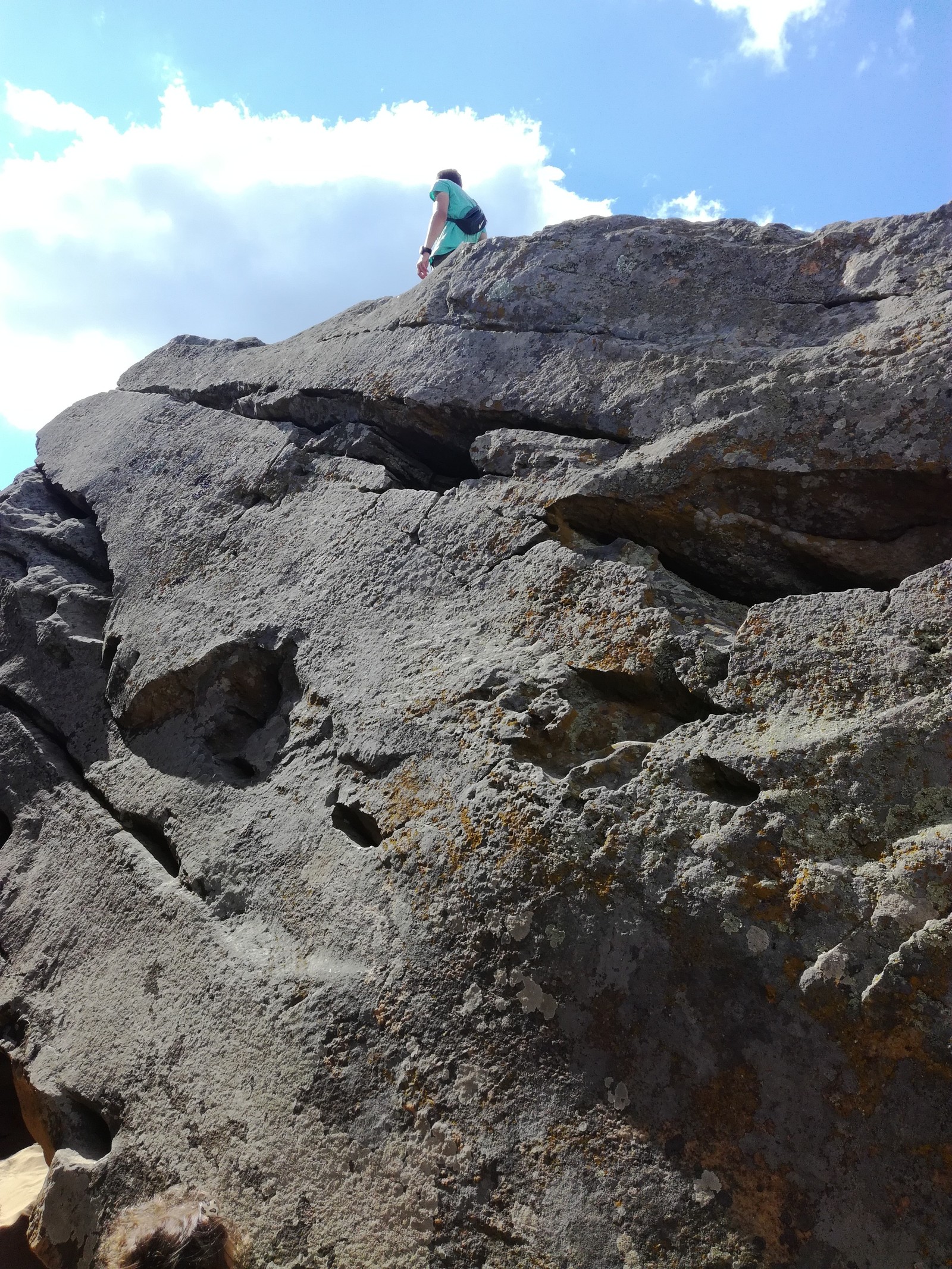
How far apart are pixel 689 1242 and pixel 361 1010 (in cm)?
139

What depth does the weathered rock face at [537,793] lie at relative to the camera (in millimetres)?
2701

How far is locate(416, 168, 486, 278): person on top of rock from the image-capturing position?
736 cm

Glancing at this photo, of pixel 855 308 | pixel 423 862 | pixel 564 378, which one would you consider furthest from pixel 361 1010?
Answer: pixel 855 308

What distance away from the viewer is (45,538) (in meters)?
6.73

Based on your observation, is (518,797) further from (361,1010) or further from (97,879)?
(97,879)

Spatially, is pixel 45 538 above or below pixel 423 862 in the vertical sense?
above

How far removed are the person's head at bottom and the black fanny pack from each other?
22.7 feet

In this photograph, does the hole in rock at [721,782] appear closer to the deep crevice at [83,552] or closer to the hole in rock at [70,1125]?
the hole in rock at [70,1125]

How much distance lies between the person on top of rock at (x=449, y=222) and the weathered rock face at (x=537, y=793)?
184 centimetres

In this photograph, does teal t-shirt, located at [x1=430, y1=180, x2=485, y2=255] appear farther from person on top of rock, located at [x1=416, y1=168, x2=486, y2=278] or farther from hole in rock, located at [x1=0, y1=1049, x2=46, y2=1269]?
hole in rock, located at [x1=0, y1=1049, x2=46, y2=1269]

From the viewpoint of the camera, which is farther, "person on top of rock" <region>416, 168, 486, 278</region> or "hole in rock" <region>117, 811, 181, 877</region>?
"person on top of rock" <region>416, 168, 486, 278</region>

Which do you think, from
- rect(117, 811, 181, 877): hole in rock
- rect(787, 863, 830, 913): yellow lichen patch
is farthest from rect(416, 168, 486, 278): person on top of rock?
rect(787, 863, 830, 913): yellow lichen patch

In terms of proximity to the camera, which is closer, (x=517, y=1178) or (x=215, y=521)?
(x=517, y=1178)

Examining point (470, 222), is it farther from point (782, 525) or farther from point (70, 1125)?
point (70, 1125)
